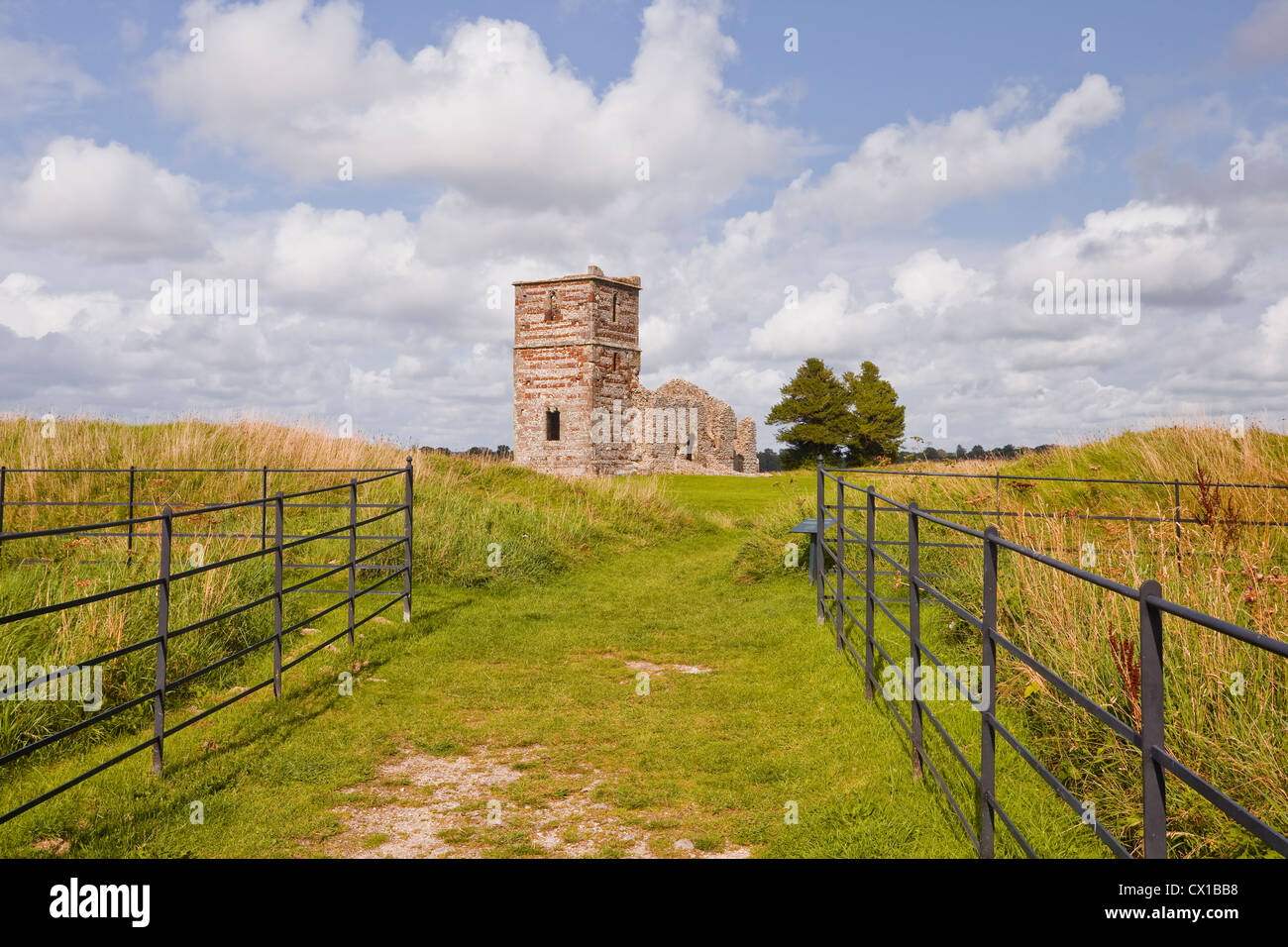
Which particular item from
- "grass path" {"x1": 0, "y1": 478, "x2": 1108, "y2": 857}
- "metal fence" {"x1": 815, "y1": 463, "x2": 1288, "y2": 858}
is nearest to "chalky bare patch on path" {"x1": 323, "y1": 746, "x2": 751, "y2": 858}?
"grass path" {"x1": 0, "y1": 478, "x2": 1108, "y2": 857}

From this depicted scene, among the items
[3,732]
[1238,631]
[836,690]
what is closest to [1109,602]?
[836,690]

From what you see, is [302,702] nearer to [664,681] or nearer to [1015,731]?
[664,681]

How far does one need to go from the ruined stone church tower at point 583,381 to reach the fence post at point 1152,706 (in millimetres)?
35063

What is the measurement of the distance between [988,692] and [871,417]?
5546cm

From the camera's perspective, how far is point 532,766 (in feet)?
19.5

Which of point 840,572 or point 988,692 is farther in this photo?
point 840,572

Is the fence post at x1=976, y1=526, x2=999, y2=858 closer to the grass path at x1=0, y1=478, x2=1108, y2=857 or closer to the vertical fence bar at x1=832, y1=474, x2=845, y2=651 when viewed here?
the grass path at x1=0, y1=478, x2=1108, y2=857

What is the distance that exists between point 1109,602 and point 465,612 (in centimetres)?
751

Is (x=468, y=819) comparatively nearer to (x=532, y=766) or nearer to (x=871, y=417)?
(x=532, y=766)

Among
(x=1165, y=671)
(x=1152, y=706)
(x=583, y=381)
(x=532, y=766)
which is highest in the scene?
(x=583, y=381)

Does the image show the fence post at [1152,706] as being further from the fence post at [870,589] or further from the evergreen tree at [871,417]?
the evergreen tree at [871,417]

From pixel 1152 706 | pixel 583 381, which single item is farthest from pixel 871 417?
pixel 1152 706

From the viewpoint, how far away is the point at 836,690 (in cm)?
729
